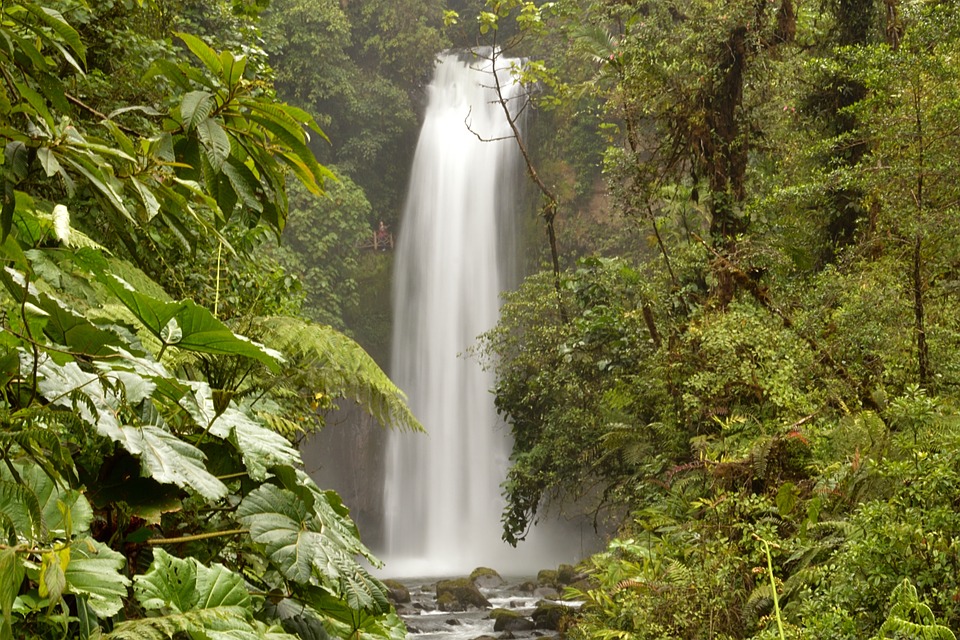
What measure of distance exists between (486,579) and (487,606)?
2194 mm

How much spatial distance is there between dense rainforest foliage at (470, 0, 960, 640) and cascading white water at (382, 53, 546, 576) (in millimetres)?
9029

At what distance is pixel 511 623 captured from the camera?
11.5 m

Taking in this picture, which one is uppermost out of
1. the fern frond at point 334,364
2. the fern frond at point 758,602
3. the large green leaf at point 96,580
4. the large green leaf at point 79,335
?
the fern frond at point 334,364

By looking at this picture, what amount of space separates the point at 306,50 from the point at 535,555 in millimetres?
13406

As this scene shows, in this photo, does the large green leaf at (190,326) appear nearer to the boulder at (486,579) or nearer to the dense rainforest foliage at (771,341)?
the dense rainforest foliage at (771,341)

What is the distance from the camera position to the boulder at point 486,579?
15.1m

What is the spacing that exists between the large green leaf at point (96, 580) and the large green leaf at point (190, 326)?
0.43m

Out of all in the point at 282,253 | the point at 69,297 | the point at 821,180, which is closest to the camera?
the point at 69,297

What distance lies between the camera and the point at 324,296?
65.5 ft

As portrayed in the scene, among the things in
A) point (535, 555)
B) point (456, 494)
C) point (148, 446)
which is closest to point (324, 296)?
point (456, 494)

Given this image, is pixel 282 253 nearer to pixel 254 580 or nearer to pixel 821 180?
pixel 821 180

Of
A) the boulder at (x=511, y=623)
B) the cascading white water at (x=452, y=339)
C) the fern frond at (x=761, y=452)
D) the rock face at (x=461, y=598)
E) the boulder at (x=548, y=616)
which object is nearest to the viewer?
the fern frond at (x=761, y=452)

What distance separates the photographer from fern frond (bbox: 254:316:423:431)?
14.3 ft

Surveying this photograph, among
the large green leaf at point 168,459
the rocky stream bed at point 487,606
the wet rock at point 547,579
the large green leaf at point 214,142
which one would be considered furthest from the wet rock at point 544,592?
the large green leaf at point 214,142
